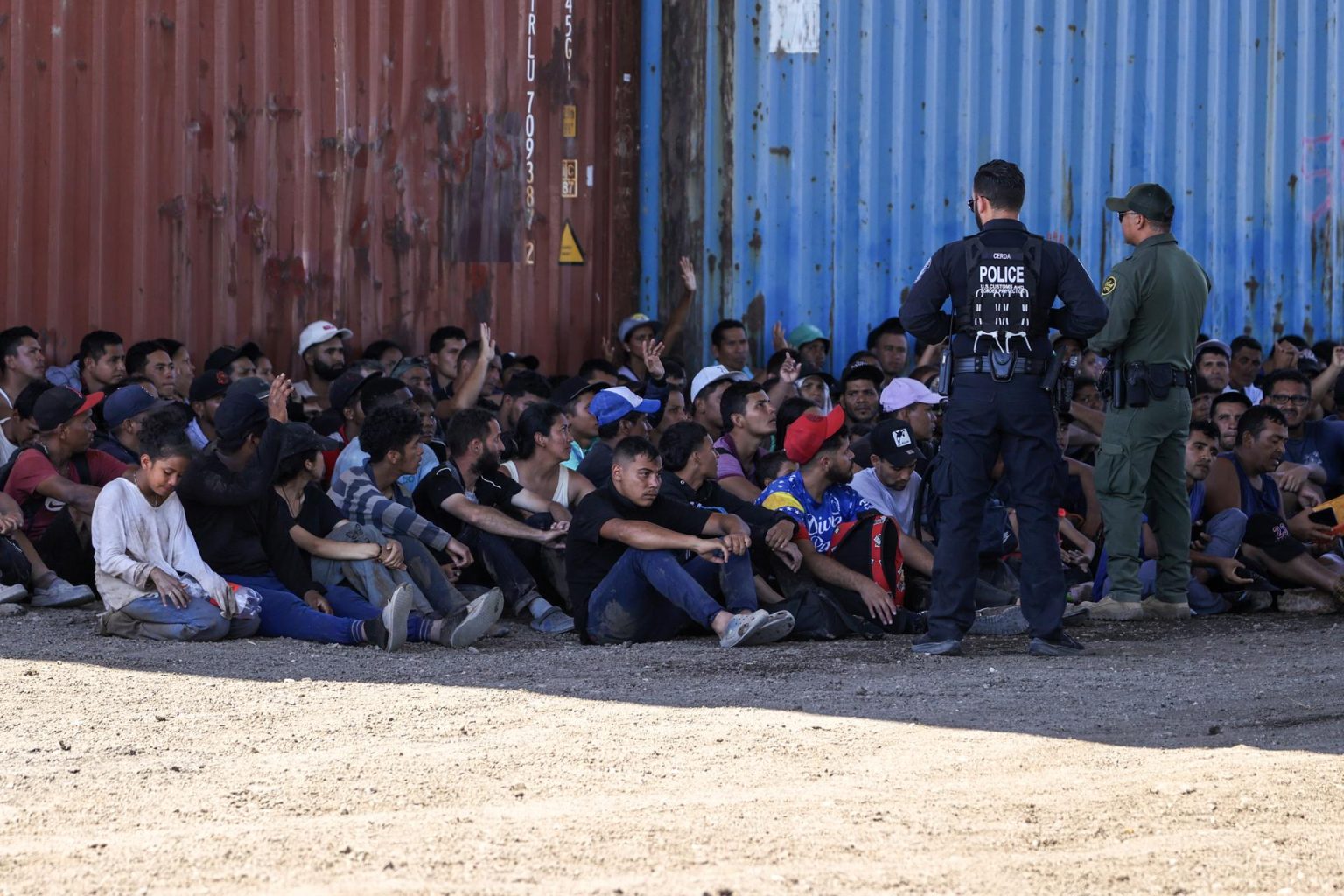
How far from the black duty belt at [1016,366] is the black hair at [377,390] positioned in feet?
10.0

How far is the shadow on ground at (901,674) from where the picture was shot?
5.71m

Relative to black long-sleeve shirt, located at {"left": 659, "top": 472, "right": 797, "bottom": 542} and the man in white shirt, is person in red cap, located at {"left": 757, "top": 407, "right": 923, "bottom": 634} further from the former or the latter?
the man in white shirt

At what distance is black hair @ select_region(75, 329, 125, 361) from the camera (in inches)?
360

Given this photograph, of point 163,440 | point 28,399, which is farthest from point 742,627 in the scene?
point 28,399

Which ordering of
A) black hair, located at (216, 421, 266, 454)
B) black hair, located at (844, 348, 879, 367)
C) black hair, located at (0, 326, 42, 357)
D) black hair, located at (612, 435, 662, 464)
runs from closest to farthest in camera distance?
1. black hair, located at (612, 435, 662, 464)
2. black hair, located at (216, 421, 266, 454)
3. black hair, located at (0, 326, 42, 357)
4. black hair, located at (844, 348, 879, 367)

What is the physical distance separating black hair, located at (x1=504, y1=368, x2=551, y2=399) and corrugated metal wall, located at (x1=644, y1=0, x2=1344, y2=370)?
7.31 ft

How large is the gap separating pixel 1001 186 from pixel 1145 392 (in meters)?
1.58

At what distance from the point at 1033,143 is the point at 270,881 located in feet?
30.5

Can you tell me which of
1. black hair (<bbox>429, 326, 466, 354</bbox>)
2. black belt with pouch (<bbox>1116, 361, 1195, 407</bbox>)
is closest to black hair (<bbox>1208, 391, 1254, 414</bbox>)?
black belt with pouch (<bbox>1116, 361, 1195, 407</bbox>)

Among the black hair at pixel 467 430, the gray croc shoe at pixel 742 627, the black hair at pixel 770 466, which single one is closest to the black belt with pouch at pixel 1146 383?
the black hair at pixel 770 466

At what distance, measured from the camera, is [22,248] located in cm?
966

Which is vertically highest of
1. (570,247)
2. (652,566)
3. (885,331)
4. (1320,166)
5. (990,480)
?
(1320,166)

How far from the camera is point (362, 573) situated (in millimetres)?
7605

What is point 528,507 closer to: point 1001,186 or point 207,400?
point 207,400
